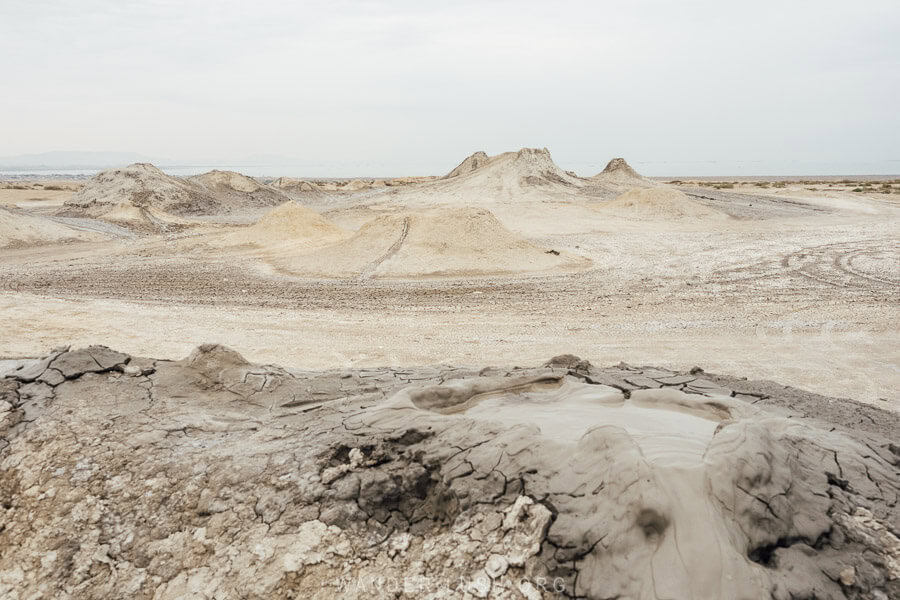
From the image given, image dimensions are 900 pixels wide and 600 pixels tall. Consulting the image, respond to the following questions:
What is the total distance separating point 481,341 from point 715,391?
478cm

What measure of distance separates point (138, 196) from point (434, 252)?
2591cm

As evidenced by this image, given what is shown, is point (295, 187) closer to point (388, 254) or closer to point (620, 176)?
point (620, 176)

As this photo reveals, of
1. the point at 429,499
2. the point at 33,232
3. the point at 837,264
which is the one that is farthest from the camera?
the point at 33,232

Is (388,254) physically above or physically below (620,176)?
below

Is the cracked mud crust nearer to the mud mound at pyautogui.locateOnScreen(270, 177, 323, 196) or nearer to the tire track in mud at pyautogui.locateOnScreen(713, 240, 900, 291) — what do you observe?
the tire track in mud at pyautogui.locateOnScreen(713, 240, 900, 291)

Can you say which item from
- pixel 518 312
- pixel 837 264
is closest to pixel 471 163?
pixel 837 264

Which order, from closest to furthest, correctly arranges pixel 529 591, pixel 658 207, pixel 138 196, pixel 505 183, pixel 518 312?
pixel 529 591 < pixel 518 312 < pixel 658 207 < pixel 138 196 < pixel 505 183

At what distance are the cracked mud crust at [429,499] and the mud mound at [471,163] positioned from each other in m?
48.4

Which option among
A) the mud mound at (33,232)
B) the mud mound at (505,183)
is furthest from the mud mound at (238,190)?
the mud mound at (33,232)

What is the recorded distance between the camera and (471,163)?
173ft

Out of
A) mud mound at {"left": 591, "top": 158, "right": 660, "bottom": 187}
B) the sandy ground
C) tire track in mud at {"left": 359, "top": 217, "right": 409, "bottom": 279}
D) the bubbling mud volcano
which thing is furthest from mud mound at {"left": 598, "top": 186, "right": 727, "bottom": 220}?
the bubbling mud volcano

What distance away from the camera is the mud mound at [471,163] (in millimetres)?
51794

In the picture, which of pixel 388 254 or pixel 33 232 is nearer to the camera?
pixel 388 254

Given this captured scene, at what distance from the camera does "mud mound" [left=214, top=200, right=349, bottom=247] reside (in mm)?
22172
